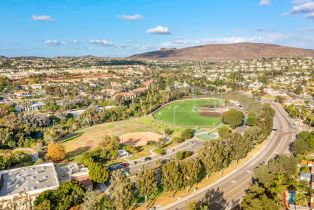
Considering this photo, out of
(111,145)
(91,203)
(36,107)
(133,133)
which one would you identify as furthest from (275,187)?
(36,107)

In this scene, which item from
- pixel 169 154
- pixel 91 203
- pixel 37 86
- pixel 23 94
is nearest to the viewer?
pixel 91 203

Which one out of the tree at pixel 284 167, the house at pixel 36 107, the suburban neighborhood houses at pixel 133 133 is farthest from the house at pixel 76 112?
the tree at pixel 284 167

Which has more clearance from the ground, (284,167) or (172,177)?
(172,177)

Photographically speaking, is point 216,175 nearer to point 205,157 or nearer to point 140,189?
point 205,157

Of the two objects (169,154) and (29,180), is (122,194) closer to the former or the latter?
(29,180)

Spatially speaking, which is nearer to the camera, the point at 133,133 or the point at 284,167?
the point at 284,167
